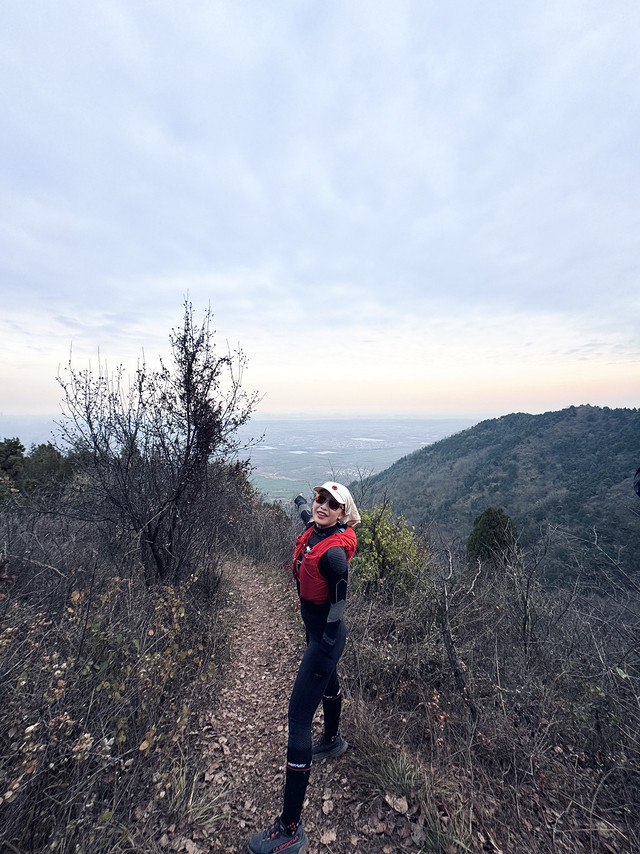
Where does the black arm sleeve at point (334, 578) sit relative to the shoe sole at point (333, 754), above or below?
above

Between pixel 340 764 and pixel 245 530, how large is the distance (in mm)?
8852

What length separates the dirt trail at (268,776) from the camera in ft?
8.86

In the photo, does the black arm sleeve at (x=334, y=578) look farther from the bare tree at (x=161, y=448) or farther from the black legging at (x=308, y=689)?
the bare tree at (x=161, y=448)

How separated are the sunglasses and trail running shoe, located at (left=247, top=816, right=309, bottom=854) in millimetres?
2535

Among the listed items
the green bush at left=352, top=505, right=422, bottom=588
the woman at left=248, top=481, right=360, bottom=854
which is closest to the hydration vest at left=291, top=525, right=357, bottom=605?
the woman at left=248, top=481, right=360, bottom=854

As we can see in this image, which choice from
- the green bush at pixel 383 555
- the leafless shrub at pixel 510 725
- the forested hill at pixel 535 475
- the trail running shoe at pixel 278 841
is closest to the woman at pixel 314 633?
the trail running shoe at pixel 278 841

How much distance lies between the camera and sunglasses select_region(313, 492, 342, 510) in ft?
9.33

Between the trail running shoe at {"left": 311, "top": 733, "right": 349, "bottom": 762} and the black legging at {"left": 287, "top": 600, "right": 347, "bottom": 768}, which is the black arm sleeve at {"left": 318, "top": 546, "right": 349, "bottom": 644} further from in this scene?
the trail running shoe at {"left": 311, "top": 733, "right": 349, "bottom": 762}

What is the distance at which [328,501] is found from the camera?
2.86m

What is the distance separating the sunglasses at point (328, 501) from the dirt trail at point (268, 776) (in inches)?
105

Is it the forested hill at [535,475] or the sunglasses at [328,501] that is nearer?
the sunglasses at [328,501]

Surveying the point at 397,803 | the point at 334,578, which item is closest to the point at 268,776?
the point at 397,803

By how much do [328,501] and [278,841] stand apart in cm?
266

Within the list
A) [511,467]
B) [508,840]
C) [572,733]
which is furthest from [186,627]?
[511,467]
